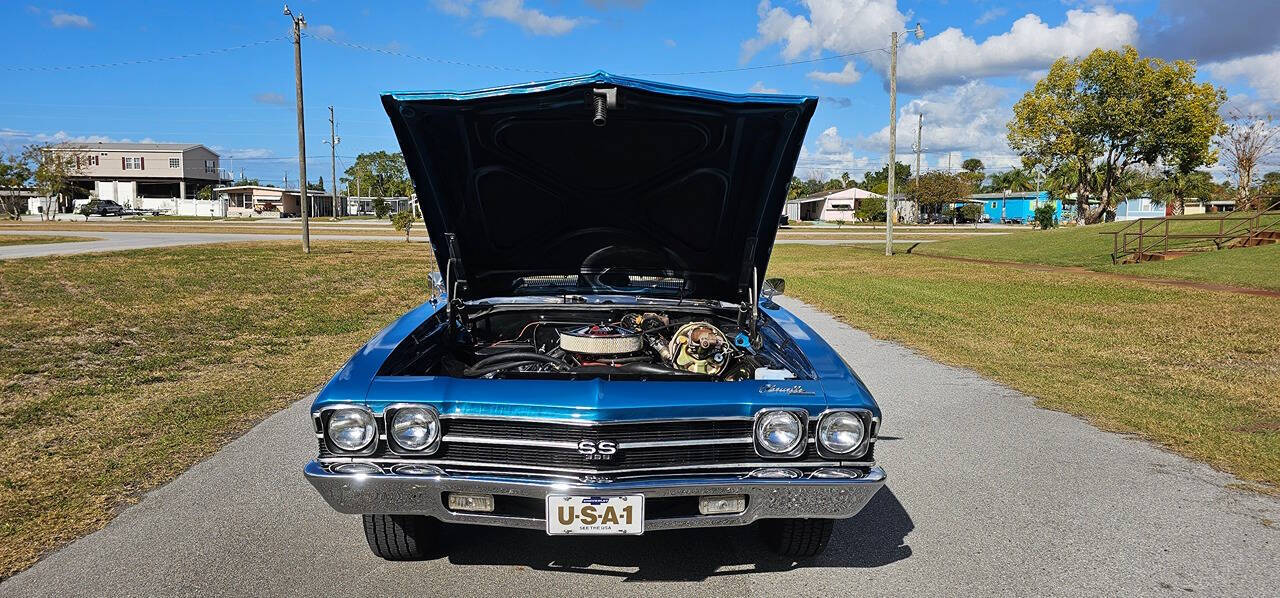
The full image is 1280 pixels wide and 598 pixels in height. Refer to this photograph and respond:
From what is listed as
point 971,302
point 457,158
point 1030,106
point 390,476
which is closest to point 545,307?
point 457,158

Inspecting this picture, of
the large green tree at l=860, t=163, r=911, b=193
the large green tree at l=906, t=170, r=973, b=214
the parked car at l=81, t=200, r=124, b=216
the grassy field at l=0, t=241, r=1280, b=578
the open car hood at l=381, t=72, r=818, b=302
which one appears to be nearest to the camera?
the open car hood at l=381, t=72, r=818, b=302

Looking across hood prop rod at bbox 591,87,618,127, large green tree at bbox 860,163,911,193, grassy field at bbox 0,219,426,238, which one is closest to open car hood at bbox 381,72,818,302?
hood prop rod at bbox 591,87,618,127

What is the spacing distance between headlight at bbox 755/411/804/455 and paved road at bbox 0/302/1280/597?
0.60 metres

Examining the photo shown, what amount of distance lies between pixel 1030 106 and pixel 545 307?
127ft

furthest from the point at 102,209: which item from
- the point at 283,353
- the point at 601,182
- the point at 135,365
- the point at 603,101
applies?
the point at 603,101

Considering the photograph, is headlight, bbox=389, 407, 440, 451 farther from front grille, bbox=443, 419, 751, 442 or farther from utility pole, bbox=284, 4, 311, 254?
utility pole, bbox=284, 4, 311, 254

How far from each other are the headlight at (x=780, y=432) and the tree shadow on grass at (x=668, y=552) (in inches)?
26.7

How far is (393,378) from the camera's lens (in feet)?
9.89

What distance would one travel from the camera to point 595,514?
2750 mm

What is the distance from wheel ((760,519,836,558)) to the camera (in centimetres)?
328

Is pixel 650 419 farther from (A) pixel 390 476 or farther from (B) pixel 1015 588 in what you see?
(B) pixel 1015 588

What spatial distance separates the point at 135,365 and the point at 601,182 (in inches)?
220

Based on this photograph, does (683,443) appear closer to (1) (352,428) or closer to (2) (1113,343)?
(1) (352,428)

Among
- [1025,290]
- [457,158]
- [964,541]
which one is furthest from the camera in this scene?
[1025,290]
